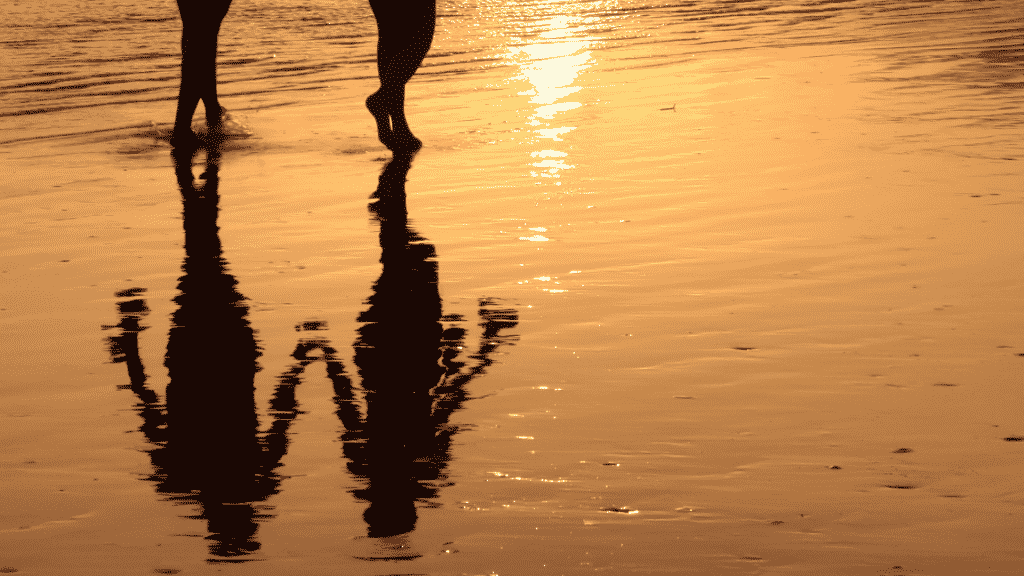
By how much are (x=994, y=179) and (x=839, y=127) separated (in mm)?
1408

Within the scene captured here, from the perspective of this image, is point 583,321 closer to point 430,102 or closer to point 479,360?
point 479,360

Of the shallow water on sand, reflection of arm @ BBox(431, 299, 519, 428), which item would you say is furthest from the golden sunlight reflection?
reflection of arm @ BBox(431, 299, 519, 428)

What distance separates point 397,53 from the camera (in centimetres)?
634

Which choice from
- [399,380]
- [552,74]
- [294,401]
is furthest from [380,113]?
[294,401]

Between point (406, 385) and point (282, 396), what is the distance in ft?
1.04

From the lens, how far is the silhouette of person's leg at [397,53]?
6238 millimetres

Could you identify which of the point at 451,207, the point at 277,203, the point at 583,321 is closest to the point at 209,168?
the point at 277,203

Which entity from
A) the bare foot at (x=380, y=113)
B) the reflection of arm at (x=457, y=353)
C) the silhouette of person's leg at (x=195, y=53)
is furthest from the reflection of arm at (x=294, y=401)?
the silhouette of person's leg at (x=195, y=53)

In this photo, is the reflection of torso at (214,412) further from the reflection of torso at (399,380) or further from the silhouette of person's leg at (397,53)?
the silhouette of person's leg at (397,53)

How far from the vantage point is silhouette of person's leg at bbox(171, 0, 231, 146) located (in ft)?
21.7

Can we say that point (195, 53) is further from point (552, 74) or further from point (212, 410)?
point (212, 410)

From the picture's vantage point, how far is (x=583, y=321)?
370 centimetres

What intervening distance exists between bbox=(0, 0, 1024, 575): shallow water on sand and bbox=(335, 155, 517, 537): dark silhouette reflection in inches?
0.4

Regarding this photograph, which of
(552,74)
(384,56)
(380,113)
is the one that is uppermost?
(384,56)
